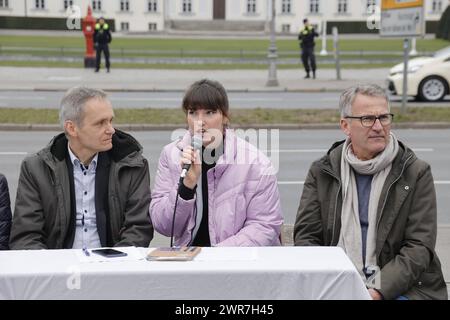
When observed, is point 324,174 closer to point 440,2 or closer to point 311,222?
point 311,222

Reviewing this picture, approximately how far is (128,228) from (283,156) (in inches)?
339

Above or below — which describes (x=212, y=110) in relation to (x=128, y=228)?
above

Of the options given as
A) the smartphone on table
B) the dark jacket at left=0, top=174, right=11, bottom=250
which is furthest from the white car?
the smartphone on table

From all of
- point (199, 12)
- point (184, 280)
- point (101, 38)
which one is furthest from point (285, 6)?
point (184, 280)

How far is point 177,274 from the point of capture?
3.00 m

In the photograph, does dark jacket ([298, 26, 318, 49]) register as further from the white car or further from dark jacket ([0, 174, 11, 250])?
dark jacket ([0, 174, 11, 250])

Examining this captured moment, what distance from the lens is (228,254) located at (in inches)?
128

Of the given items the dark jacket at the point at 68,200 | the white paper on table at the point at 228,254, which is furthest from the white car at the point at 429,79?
the white paper on table at the point at 228,254

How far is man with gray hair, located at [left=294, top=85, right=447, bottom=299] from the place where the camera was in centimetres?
414

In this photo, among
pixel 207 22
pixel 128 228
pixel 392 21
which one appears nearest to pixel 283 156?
pixel 392 21

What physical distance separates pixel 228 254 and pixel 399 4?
53.5ft
